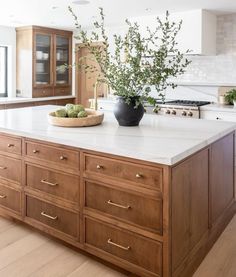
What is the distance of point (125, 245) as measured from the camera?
81.6 inches

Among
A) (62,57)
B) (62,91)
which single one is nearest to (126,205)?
(62,91)

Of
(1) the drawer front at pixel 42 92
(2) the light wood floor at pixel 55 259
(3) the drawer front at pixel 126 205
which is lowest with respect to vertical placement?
(2) the light wood floor at pixel 55 259

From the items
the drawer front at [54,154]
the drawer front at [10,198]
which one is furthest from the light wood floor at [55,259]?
the drawer front at [54,154]

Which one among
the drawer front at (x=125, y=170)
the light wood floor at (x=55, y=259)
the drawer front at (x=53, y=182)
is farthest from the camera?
the drawer front at (x=53, y=182)

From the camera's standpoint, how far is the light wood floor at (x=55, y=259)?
7.19 ft

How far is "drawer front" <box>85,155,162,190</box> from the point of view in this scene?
1.87 meters

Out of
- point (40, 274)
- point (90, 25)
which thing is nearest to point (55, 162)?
point (40, 274)

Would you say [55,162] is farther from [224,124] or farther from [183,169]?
[224,124]

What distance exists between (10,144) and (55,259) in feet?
3.08

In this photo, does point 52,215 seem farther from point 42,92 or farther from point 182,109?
point 42,92

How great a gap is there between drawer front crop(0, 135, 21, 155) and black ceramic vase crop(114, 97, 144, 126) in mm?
787

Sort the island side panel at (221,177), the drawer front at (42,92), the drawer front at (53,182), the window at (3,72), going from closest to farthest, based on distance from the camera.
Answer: the drawer front at (53,182)
the island side panel at (221,177)
the drawer front at (42,92)
the window at (3,72)

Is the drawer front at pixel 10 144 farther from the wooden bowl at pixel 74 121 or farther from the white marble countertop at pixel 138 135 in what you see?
the wooden bowl at pixel 74 121

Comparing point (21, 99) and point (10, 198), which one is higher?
point (21, 99)
